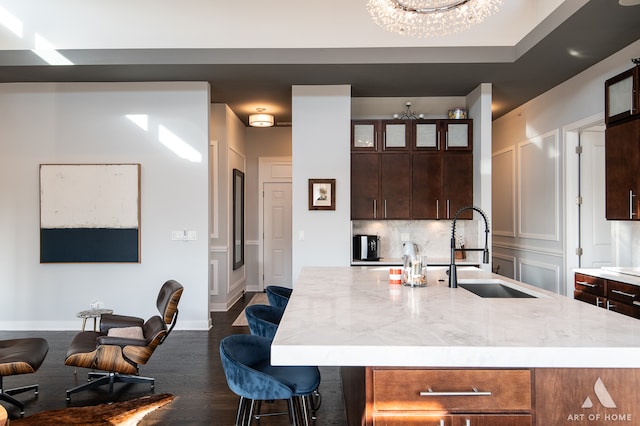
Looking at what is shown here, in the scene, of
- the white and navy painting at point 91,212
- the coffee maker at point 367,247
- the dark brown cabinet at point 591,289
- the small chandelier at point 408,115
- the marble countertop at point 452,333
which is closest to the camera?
the marble countertop at point 452,333

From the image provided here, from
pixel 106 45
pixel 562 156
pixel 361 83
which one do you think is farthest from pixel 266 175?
pixel 562 156

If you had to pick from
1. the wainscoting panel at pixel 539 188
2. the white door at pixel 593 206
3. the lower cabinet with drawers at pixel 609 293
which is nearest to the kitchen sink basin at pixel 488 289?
the lower cabinet with drawers at pixel 609 293

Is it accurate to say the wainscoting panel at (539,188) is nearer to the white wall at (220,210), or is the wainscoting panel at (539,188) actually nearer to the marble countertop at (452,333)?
the marble countertop at (452,333)

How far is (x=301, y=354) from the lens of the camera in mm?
1357

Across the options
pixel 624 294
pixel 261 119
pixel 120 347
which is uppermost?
pixel 261 119

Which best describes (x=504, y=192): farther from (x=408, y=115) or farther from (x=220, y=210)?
(x=220, y=210)

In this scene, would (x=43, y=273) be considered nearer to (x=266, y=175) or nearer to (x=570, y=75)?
(x=266, y=175)

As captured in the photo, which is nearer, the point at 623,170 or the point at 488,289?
the point at 488,289

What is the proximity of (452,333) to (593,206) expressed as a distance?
13.3 feet

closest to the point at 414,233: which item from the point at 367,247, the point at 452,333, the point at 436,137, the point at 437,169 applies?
the point at 367,247

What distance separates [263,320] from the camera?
7.89ft

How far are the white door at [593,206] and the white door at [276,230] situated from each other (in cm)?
444

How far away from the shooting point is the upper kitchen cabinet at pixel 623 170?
3.32 m

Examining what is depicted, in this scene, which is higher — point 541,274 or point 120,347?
point 541,274
